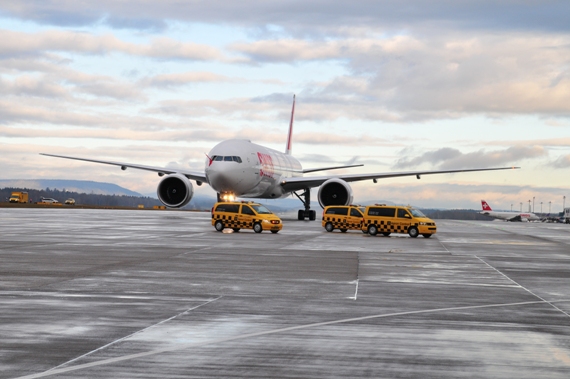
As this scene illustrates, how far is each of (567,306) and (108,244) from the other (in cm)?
1804

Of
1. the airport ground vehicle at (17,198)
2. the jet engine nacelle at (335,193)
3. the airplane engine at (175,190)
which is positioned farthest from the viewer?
the airport ground vehicle at (17,198)

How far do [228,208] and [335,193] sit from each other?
48.8 ft

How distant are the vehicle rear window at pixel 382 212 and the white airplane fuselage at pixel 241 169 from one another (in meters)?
12.7

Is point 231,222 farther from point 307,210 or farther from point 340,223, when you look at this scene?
point 307,210

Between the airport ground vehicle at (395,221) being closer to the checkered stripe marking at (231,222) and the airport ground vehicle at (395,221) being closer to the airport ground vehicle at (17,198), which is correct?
the checkered stripe marking at (231,222)

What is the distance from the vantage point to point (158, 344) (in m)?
8.86

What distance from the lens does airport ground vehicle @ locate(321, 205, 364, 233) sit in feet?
137

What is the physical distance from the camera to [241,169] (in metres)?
48.6

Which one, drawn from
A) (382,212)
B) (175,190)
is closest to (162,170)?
(175,190)

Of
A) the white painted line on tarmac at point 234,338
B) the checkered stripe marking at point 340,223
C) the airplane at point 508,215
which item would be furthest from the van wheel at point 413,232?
the airplane at point 508,215

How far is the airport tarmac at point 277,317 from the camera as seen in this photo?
788cm

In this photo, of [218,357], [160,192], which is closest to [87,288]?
[218,357]

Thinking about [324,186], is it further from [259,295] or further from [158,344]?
[158,344]

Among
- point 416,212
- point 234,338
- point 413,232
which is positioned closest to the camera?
point 234,338
